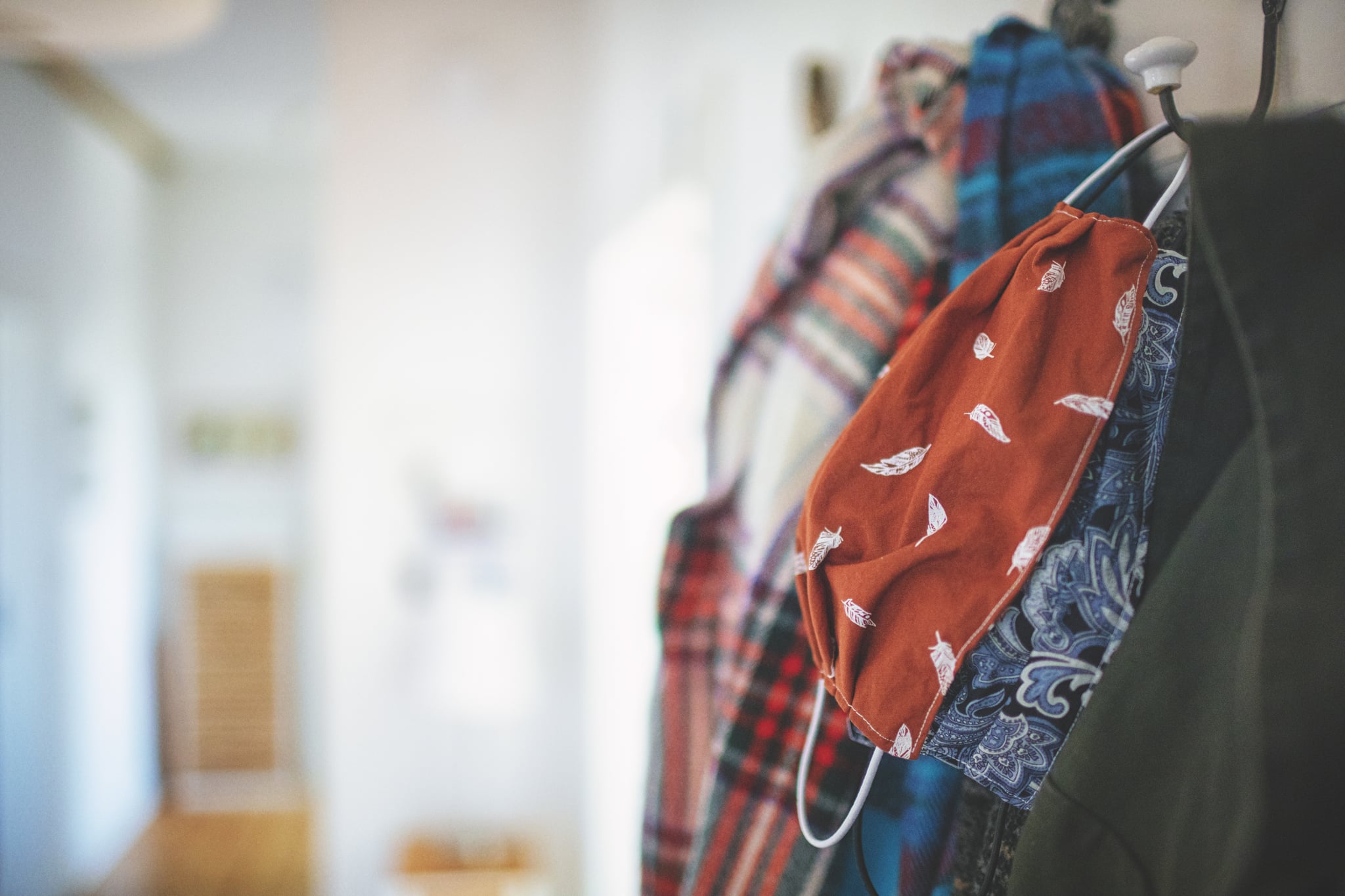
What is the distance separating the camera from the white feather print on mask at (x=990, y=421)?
292mm

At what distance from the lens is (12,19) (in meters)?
1.02

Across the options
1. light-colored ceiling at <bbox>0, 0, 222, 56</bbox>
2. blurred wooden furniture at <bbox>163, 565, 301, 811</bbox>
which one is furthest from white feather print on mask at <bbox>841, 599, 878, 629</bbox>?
blurred wooden furniture at <bbox>163, 565, 301, 811</bbox>

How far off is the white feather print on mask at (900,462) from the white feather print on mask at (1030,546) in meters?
0.06

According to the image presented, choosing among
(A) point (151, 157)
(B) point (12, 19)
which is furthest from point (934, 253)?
(A) point (151, 157)

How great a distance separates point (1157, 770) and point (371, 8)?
2144 mm

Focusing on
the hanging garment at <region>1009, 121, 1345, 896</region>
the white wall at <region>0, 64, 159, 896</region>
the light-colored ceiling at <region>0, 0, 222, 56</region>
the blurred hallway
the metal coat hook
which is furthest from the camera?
the blurred hallway

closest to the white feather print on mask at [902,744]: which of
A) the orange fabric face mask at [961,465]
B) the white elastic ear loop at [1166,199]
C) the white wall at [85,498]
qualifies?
the orange fabric face mask at [961,465]

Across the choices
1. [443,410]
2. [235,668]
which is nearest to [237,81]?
[443,410]

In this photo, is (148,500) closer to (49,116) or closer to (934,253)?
(49,116)

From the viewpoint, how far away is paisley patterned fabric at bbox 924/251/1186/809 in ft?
0.94

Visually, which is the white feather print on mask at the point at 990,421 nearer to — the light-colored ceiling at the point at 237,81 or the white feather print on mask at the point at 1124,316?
the white feather print on mask at the point at 1124,316

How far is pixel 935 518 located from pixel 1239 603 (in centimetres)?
10

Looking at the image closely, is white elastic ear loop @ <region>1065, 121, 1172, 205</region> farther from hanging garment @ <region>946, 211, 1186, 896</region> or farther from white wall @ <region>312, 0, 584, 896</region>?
white wall @ <region>312, 0, 584, 896</region>

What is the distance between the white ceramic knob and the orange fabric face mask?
7cm
